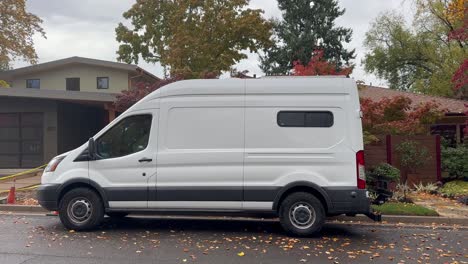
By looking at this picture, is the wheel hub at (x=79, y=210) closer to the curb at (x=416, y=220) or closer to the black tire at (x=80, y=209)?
the black tire at (x=80, y=209)

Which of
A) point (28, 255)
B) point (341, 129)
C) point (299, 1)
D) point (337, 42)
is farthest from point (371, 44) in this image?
point (28, 255)

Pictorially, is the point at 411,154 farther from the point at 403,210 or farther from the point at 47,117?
the point at 47,117

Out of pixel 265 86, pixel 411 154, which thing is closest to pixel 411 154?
pixel 411 154

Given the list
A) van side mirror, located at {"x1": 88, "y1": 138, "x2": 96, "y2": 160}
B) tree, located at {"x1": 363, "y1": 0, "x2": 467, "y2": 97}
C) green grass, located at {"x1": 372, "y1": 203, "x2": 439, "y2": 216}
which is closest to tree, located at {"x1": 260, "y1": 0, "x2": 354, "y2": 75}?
tree, located at {"x1": 363, "y1": 0, "x2": 467, "y2": 97}

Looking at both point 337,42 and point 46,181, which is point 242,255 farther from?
point 337,42

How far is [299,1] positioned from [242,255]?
92.9ft

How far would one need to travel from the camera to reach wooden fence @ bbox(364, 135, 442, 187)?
13.3m

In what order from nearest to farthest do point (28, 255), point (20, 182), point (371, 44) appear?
point (28, 255), point (20, 182), point (371, 44)

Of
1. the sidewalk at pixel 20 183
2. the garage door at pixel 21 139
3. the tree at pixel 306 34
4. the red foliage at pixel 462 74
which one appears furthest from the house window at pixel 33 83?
the red foliage at pixel 462 74

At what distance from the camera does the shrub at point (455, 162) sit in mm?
14234

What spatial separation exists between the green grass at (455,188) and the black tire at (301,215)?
6469mm

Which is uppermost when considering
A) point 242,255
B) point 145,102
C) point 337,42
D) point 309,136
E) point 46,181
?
point 337,42

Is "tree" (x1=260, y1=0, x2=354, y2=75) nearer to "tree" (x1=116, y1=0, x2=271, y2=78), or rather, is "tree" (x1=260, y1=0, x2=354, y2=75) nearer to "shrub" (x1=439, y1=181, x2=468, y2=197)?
"tree" (x1=116, y1=0, x2=271, y2=78)

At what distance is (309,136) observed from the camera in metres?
7.75
